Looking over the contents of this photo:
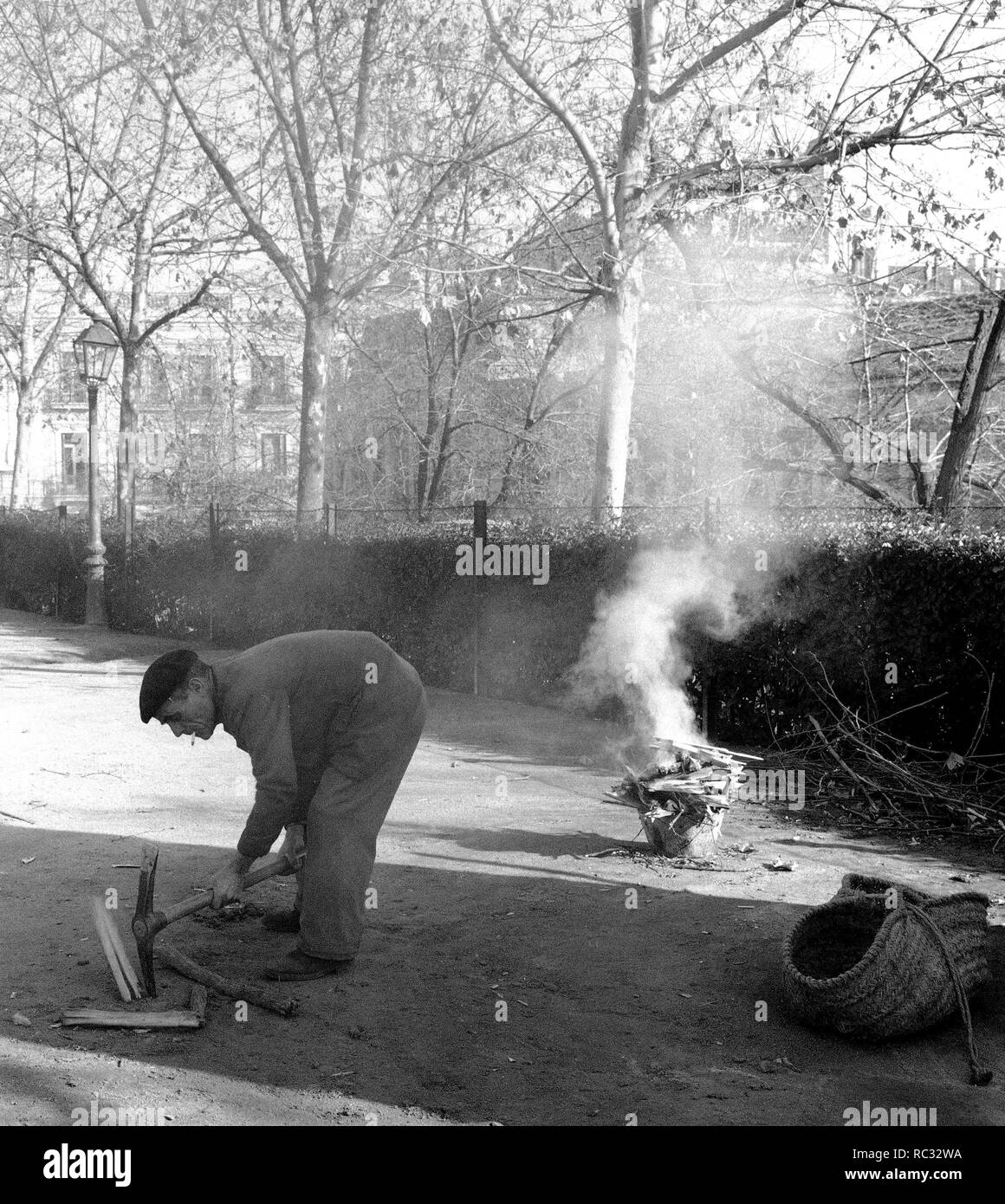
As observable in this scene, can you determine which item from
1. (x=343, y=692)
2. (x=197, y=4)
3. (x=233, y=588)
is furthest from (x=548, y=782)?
(x=197, y=4)

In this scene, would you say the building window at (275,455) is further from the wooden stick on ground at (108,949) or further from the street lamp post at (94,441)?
the wooden stick on ground at (108,949)

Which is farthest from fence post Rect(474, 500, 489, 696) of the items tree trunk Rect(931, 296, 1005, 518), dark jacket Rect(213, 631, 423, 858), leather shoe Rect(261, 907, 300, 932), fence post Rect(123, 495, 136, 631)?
fence post Rect(123, 495, 136, 631)

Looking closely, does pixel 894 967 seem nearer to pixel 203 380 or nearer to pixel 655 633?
pixel 655 633

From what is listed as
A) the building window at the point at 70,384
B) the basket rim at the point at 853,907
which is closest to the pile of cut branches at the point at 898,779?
the basket rim at the point at 853,907

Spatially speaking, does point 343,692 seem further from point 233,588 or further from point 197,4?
point 197,4

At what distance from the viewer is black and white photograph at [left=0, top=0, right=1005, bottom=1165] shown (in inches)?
166

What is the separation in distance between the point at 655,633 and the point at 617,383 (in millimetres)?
4146

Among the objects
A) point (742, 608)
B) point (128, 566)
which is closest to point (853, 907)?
point (742, 608)

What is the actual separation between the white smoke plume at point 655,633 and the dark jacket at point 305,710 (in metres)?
4.90

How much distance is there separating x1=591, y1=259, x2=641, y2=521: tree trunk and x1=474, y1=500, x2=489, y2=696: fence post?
146 centimetres

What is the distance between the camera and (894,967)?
4.36 metres

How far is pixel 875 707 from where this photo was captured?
29.8ft

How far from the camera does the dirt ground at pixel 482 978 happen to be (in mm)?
3957
